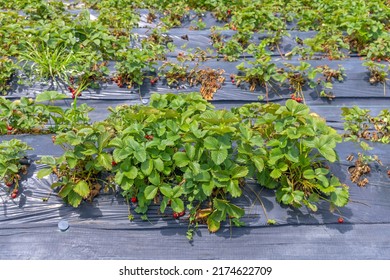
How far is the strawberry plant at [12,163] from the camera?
6.77 feet

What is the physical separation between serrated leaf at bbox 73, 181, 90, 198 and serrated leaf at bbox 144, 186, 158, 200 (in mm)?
283

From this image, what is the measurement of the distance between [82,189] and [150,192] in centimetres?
32

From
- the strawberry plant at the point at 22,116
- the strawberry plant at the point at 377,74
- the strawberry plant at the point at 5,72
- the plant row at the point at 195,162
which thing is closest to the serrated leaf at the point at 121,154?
the plant row at the point at 195,162

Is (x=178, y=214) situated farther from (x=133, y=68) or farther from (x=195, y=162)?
(x=133, y=68)

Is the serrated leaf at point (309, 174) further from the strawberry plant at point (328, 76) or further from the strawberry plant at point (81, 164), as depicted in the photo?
the strawberry plant at point (328, 76)

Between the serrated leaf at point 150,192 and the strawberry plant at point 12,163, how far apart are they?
2.16ft

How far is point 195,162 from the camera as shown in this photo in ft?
6.40

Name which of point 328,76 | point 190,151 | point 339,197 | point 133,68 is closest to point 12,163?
point 190,151

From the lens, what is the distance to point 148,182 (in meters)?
2.07

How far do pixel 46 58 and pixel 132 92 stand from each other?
720 millimetres

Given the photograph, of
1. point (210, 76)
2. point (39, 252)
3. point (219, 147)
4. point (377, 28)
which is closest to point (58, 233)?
point (39, 252)

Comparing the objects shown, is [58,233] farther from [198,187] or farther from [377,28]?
[377,28]

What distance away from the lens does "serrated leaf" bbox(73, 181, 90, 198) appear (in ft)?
6.54
